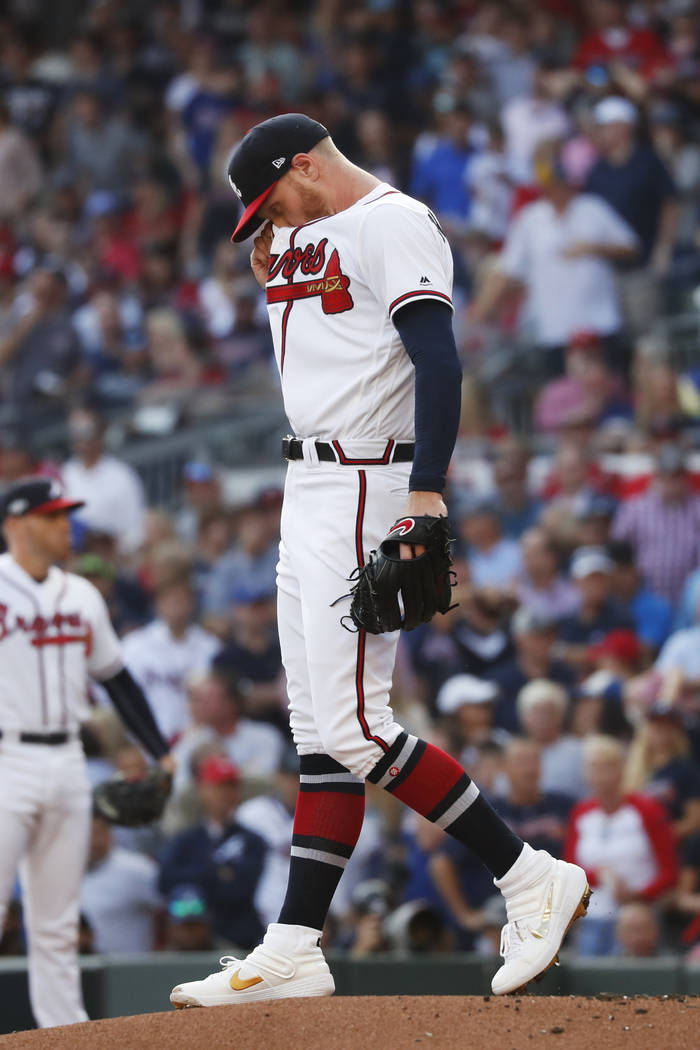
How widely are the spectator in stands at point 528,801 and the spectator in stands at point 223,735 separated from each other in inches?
56.1

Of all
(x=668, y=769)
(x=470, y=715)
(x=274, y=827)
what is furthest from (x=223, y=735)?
(x=668, y=769)

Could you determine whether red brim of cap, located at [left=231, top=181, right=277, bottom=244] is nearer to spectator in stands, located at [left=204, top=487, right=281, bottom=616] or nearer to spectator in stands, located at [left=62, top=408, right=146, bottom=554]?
spectator in stands, located at [left=204, top=487, right=281, bottom=616]

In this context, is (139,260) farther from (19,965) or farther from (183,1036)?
(183,1036)

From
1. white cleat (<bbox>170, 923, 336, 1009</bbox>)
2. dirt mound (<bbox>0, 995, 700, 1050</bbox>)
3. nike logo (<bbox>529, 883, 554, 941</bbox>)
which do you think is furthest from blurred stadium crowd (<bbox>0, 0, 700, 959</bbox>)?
nike logo (<bbox>529, 883, 554, 941</bbox>)

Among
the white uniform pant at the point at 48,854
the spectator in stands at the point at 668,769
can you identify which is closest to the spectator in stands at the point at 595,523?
the spectator in stands at the point at 668,769

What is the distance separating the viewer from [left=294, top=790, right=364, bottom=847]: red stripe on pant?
3846 mm

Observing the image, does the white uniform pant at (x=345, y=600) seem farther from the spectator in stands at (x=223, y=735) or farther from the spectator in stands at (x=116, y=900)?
the spectator in stands at (x=223, y=735)

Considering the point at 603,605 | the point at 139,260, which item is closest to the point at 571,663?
the point at 603,605

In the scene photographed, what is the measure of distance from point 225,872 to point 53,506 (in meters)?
2.11

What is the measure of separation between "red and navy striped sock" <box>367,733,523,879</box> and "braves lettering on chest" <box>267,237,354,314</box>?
1.05 metres

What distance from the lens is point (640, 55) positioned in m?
11.9

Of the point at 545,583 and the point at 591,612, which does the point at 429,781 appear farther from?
the point at 545,583

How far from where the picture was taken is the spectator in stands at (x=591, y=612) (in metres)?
8.16

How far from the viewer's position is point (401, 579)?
3543 millimetres
